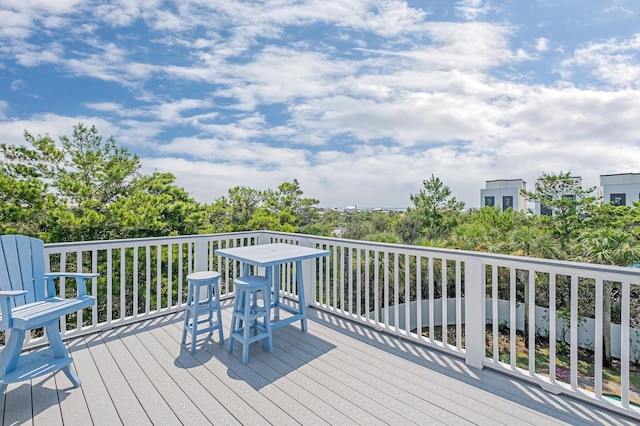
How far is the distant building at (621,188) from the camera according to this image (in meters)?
20.9

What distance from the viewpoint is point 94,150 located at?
43.8ft

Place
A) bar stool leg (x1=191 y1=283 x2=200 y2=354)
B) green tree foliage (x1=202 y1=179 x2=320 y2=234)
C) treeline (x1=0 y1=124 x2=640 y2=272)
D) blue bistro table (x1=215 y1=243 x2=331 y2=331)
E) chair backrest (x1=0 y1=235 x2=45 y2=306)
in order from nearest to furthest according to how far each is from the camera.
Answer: chair backrest (x1=0 y1=235 x2=45 y2=306)
bar stool leg (x1=191 y1=283 x2=200 y2=354)
blue bistro table (x1=215 y1=243 x2=331 y2=331)
treeline (x1=0 y1=124 x2=640 y2=272)
green tree foliage (x1=202 y1=179 x2=320 y2=234)

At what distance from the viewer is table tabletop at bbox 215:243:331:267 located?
297 centimetres

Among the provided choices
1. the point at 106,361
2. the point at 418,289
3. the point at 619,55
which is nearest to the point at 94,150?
the point at 106,361

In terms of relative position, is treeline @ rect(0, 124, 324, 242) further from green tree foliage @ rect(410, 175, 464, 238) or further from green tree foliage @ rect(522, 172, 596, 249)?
green tree foliage @ rect(522, 172, 596, 249)

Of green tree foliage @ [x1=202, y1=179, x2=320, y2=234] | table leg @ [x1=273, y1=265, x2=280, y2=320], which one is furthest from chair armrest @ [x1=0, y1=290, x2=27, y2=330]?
green tree foliage @ [x1=202, y1=179, x2=320, y2=234]

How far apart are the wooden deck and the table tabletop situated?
2.84ft

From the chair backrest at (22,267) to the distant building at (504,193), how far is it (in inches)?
1124

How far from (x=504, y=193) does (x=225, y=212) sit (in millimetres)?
23365

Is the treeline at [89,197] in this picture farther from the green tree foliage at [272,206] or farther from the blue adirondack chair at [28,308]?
the blue adirondack chair at [28,308]

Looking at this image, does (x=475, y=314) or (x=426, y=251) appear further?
(x=426, y=251)

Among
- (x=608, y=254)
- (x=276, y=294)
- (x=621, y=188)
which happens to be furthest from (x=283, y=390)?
(x=621, y=188)

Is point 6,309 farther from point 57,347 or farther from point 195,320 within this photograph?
point 195,320

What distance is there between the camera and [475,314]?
2.69m
